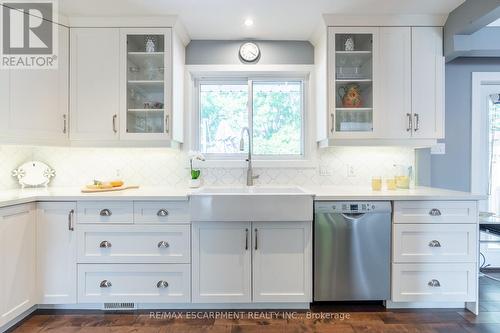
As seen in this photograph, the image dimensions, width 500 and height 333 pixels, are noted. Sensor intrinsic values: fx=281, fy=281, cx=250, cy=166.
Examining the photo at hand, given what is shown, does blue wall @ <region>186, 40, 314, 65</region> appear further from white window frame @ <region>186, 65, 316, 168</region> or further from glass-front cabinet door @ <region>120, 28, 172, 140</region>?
glass-front cabinet door @ <region>120, 28, 172, 140</region>

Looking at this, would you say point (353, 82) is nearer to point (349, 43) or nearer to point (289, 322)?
point (349, 43)

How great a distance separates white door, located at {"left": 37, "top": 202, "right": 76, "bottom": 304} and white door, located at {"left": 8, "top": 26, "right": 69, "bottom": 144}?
1.86ft

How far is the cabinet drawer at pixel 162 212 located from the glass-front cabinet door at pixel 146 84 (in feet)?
1.98

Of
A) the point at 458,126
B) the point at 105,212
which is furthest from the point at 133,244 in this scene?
the point at 458,126

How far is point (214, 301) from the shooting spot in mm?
2104

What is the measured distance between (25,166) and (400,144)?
3.26 metres

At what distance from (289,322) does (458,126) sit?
2.45 m

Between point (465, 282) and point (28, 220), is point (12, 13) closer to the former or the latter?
point (28, 220)

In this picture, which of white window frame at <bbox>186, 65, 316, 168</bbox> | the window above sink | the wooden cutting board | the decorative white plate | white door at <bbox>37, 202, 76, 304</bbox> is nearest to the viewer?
white door at <bbox>37, 202, 76, 304</bbox>

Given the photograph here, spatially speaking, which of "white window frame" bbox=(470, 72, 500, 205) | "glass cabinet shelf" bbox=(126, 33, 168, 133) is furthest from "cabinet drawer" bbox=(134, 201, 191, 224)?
"white window frame" bbox=(470, 72, 500, 205)

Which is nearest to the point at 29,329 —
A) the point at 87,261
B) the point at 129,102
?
the point at 87,261

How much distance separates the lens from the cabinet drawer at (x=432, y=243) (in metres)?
2.11

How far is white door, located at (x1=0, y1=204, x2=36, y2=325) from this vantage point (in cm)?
181

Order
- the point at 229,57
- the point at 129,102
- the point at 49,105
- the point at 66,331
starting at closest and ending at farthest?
1. the point at 66,331
2. the point at 49,105
3. the point at 129,102
4. the point at 229,57
